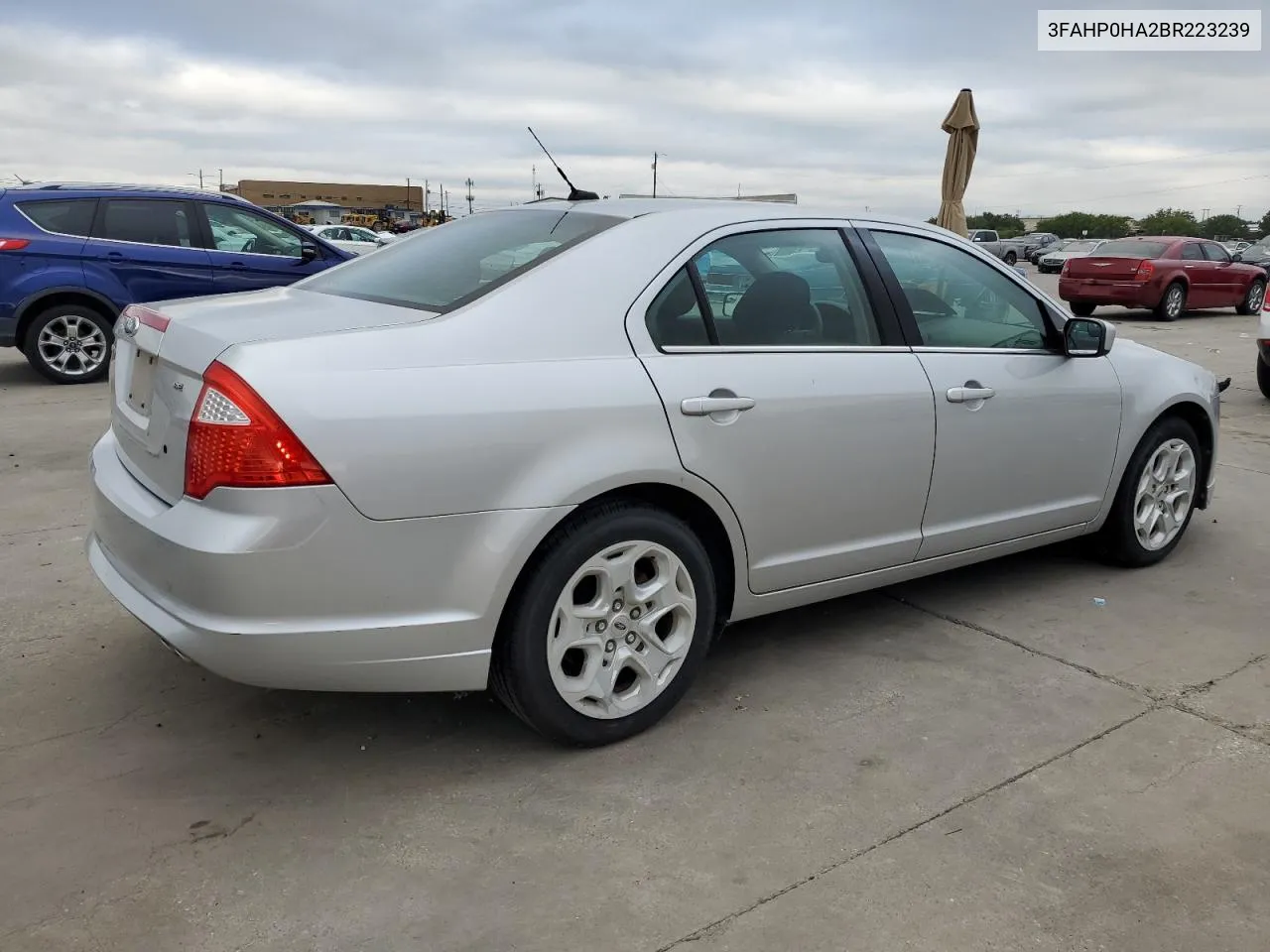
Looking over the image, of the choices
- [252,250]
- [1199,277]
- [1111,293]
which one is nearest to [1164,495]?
[252,250]

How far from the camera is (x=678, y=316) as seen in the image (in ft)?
10.1

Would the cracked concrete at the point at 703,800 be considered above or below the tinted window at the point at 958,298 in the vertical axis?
below

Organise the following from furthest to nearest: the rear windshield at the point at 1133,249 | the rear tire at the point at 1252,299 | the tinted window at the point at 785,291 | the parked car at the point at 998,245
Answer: the parked car at the point at 998,245 → the rear tire at the point at 1252,299 → the rear windshield at the point at 1133,249 → the tinted window at the point at 785,291

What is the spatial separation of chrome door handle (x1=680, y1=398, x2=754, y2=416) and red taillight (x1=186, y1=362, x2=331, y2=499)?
1017 millimetres

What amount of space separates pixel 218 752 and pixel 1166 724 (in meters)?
2.76

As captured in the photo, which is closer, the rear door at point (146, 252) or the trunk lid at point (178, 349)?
the trunk lid at point (178, 349)

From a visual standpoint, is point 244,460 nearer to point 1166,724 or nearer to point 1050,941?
point 1050,941

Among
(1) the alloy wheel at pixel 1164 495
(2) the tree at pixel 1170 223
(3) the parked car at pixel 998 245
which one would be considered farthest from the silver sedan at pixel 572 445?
(2) the tree at pixel 1170 223

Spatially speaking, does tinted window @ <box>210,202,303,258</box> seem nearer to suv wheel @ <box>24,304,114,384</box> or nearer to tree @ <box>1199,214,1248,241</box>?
suv wheel @ <box>24,304,114,384</box>

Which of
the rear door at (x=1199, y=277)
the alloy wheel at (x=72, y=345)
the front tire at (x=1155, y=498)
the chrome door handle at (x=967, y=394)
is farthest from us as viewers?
the rear door at (x=1199, y=277)

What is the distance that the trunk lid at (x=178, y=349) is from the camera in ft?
8.61

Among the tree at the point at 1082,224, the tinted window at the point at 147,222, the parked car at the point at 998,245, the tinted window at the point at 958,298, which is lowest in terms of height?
the tinted window at the point at 958,298

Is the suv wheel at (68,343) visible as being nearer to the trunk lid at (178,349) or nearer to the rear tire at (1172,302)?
the trunk lid at (178,349)

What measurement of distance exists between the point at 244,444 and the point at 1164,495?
3912 mm
